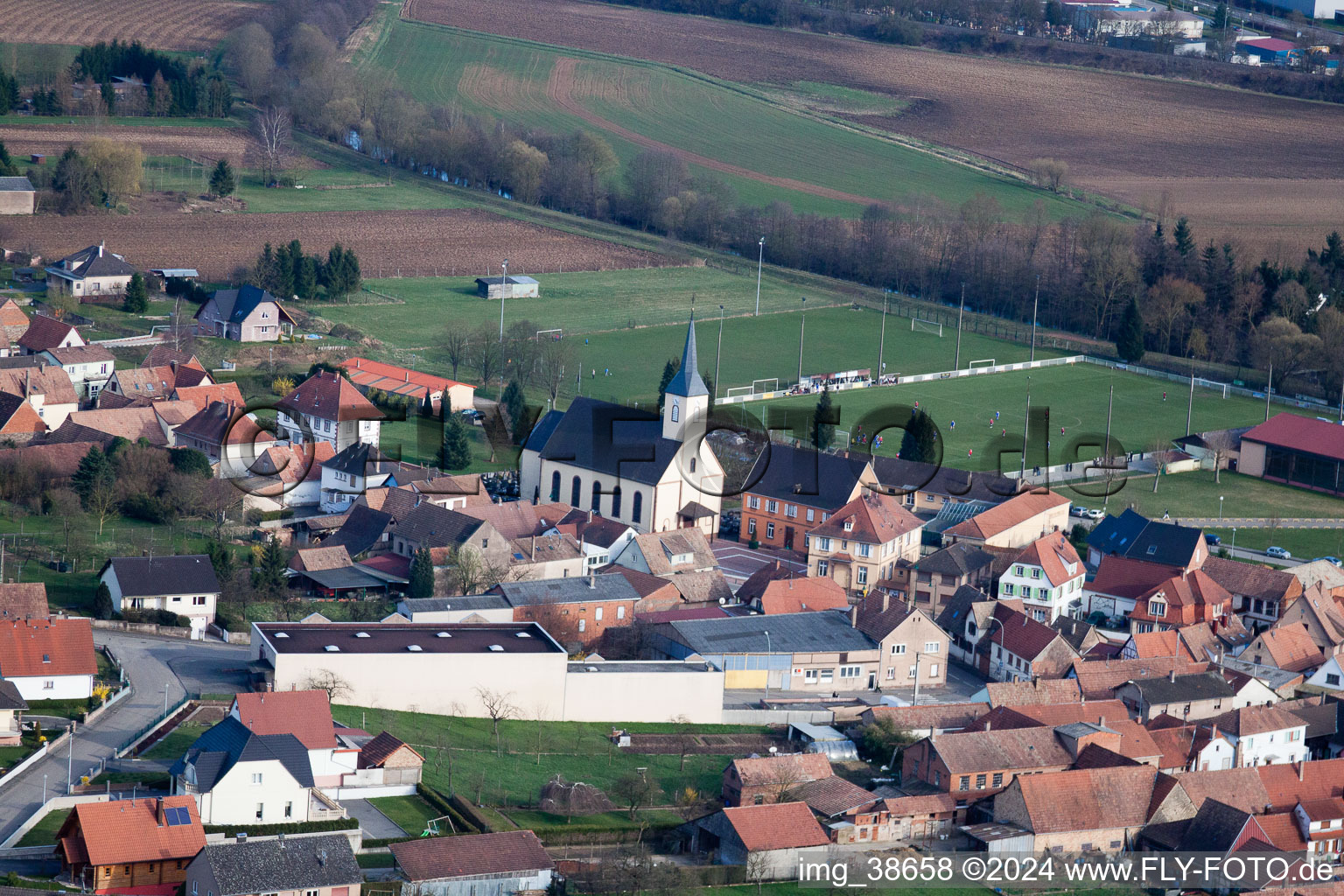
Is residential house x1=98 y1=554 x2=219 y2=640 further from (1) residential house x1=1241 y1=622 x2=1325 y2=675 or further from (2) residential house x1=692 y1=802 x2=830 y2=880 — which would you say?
(1) residential house x1=1241 y1=622 x2=1325 y2=675

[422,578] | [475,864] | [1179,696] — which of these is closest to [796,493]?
[422,578]

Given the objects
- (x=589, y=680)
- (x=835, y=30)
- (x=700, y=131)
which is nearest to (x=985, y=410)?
(x=589, y=680)

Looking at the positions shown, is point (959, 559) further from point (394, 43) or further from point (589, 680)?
point (394, 43)

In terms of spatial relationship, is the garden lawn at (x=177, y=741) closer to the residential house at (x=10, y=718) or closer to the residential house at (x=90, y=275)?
the residential house at (x=10, y=718)

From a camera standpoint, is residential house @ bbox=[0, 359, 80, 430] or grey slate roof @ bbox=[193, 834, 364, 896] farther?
residential house @ bbox=[0, 359, 80, 430]

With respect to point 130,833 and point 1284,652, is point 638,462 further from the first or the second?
point 130,833

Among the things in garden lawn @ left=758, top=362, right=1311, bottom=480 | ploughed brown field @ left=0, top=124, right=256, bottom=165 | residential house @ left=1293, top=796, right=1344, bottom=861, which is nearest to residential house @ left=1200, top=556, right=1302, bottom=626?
garden lawn @ left=758, top=362, right=1311, bottom=480

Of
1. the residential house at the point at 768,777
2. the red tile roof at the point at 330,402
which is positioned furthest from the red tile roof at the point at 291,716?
the red tile roof at the point at 330,402
